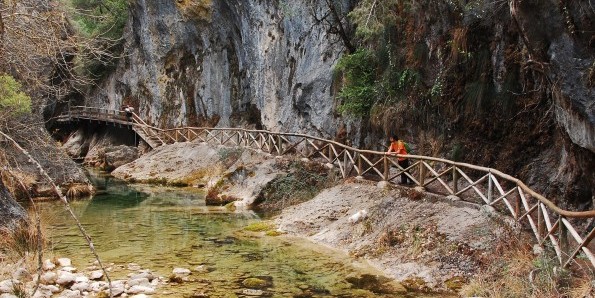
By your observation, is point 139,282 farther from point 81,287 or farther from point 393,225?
point 393,225

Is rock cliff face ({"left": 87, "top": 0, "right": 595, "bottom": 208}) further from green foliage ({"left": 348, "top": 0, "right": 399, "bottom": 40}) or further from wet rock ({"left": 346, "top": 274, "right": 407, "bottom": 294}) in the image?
wet rock ({"left": 346, "top": 274, "right": 407, "bottom": 294})

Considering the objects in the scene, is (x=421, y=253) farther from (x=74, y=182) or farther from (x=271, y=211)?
(x=74, y=182)

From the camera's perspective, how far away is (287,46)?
28344 mm

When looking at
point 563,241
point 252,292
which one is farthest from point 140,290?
point 563,241

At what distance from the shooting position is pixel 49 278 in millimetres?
9492

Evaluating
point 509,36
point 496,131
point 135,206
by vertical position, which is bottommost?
point 135,206

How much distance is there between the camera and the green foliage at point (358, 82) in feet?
65.4

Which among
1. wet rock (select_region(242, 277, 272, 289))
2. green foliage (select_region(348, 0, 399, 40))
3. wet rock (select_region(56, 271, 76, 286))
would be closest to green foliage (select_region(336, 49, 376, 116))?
green foliage (select_region(348, 0, 399, 40))

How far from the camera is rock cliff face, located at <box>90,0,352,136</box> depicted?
1013 inches

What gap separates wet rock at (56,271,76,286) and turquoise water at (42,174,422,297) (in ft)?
2.68

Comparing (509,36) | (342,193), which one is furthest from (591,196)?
(342,193)

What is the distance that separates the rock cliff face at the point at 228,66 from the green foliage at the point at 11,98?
12560mm

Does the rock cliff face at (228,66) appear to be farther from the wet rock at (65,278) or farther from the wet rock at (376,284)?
the wet rock at (65,278)

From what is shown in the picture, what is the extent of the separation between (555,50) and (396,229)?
16.8 feet
